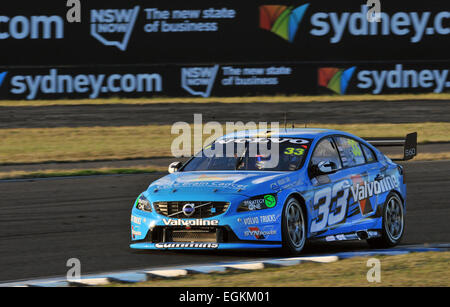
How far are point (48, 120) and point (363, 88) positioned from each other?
9.12 m

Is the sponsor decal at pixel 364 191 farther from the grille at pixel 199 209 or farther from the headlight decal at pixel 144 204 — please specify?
the headlight decal at pixel 144 204

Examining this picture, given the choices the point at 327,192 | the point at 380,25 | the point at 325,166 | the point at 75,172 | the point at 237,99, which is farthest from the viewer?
the point at 380,25

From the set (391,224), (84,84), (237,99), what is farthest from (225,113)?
(391,224)

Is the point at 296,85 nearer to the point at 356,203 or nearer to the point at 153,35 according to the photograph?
the point at 153,35

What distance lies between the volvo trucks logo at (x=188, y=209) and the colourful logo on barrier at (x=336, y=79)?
19266mm

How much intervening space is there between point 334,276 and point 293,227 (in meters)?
1.37

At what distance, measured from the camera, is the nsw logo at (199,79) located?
27391 millimetres

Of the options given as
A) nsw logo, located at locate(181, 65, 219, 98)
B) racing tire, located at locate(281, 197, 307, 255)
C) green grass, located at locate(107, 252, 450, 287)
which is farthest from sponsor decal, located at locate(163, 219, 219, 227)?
nsw logo, located at locate(181, 65, 219, 98)

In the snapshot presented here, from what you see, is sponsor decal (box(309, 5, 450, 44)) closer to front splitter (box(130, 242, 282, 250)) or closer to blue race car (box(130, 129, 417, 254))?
blue race car (box(130, 129, 417, 254))

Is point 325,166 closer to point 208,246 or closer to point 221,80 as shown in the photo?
point 208,246

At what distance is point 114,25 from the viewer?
27.6 m

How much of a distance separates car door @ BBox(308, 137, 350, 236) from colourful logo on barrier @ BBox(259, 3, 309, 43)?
60.9 ft

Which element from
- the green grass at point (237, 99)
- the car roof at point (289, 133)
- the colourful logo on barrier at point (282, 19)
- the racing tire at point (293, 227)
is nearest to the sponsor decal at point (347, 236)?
the racing tire at point (293, 227)

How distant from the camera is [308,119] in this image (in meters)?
26.0
